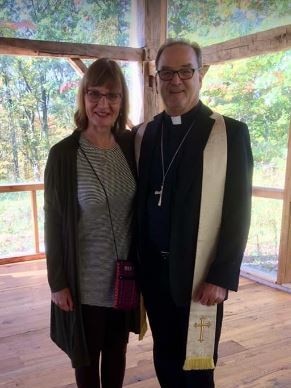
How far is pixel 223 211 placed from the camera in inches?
55.4

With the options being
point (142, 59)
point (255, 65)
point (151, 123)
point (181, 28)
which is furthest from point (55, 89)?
point (151, 123)

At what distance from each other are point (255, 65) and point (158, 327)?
2.96 metres

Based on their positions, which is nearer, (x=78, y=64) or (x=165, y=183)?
(x=165, y=183)

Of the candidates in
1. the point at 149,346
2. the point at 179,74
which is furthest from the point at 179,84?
the point at 149,346

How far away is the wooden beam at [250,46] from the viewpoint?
315cm

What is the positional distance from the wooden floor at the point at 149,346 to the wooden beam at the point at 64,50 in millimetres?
2268

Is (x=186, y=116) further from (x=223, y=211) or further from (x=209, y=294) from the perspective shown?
(x=209, y=294)

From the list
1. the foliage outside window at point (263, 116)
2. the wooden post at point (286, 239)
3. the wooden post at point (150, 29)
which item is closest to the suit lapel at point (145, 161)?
the wooden post at point (286, 239)

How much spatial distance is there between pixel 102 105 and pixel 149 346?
1.75 meters

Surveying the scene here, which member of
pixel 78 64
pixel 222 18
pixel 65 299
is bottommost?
pixel 65 299

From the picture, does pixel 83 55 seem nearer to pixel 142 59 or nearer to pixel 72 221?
pixel 142 59

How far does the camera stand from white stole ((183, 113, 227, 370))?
4.55 feet

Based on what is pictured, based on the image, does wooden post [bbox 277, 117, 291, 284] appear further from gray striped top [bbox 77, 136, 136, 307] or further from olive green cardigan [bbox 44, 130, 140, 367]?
olive green cardigan [bbox 44, 130, 140, 367]

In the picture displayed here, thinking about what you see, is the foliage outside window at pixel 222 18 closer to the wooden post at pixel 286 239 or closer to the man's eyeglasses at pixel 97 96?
the wooden post at pixel 286 239
